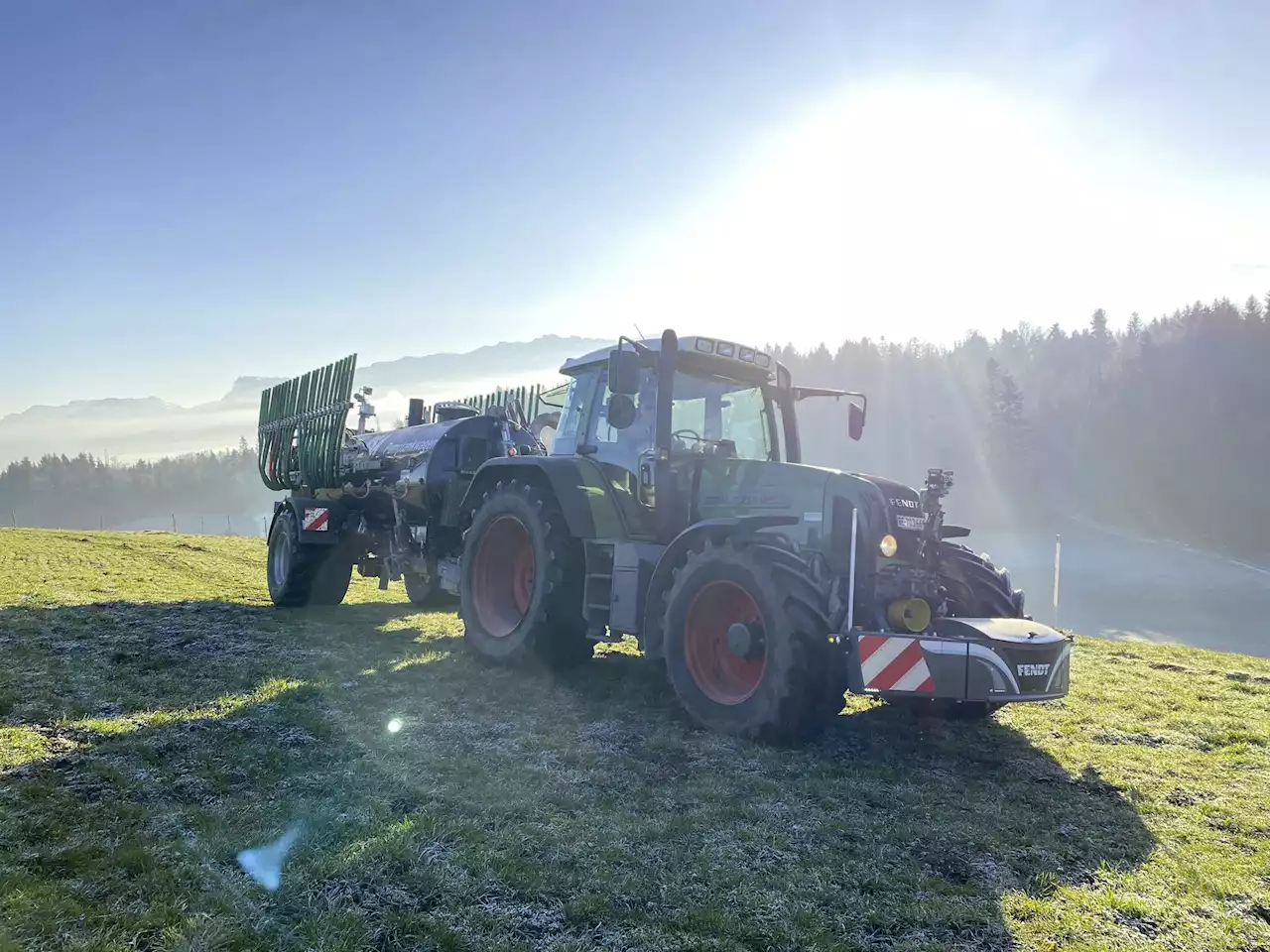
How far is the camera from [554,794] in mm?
4609

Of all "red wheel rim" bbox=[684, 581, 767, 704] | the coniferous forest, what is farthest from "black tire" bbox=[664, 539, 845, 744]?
the coniferous forest

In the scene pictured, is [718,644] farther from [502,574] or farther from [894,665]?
[502,574]

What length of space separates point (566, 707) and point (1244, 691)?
21.0ft

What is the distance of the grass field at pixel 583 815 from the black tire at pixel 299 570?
361 centimetres

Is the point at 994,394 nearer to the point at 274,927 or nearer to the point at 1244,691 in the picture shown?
the point at 1244,691

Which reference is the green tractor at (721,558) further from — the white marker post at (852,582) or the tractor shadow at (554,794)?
the tractor shadow at (554,794)

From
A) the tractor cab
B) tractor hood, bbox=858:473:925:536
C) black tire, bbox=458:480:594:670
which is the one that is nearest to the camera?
tractor hood, bbox=858:473:925:536

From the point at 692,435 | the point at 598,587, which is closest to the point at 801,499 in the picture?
the point at 692,435

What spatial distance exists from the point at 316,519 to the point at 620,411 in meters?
6.20

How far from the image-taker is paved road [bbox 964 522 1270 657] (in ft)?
123

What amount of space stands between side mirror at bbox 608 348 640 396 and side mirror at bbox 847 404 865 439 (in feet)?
6.94

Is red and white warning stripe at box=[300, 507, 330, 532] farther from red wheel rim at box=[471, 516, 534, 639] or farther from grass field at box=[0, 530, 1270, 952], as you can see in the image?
red wheel rim at box=[471, 516, 534, 639]

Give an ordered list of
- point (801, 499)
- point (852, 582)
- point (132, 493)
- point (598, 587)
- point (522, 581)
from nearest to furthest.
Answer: point (852, 582), point (801, 499), point (598, 587), point (522, 581), point (132, 493)

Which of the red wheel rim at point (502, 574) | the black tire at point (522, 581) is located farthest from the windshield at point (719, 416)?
the red wheel rim at point (502, 574)
